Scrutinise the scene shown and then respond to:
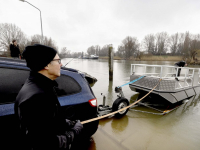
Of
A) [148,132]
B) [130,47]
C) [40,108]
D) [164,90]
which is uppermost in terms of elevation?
[130,47]

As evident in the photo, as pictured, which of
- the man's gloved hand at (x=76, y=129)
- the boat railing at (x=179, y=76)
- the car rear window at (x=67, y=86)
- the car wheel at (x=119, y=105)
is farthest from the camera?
the boat railing at (x=179, y=76)

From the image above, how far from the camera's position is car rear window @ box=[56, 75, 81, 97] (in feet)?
7.01

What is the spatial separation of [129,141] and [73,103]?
1.88 metres

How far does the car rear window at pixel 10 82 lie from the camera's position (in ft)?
5.83

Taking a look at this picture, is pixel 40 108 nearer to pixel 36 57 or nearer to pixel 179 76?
pixel 36 57

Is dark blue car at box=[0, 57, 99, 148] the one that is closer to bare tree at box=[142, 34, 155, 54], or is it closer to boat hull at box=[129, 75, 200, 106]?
boat hull at box=[129, 75, 200, 106]

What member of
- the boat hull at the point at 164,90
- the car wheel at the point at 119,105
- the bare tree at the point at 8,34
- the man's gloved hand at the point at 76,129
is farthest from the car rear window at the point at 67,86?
the bare tree at the point at 8,34

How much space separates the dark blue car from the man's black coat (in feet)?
2.94

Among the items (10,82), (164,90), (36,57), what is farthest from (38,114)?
(164,90)

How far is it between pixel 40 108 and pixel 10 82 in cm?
145

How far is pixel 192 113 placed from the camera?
15.0ft

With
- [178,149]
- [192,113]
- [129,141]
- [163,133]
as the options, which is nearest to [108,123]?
[129,141]

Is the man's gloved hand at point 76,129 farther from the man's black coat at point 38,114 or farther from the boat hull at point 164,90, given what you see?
the boat hull at point 164,90

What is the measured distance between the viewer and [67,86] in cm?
222
